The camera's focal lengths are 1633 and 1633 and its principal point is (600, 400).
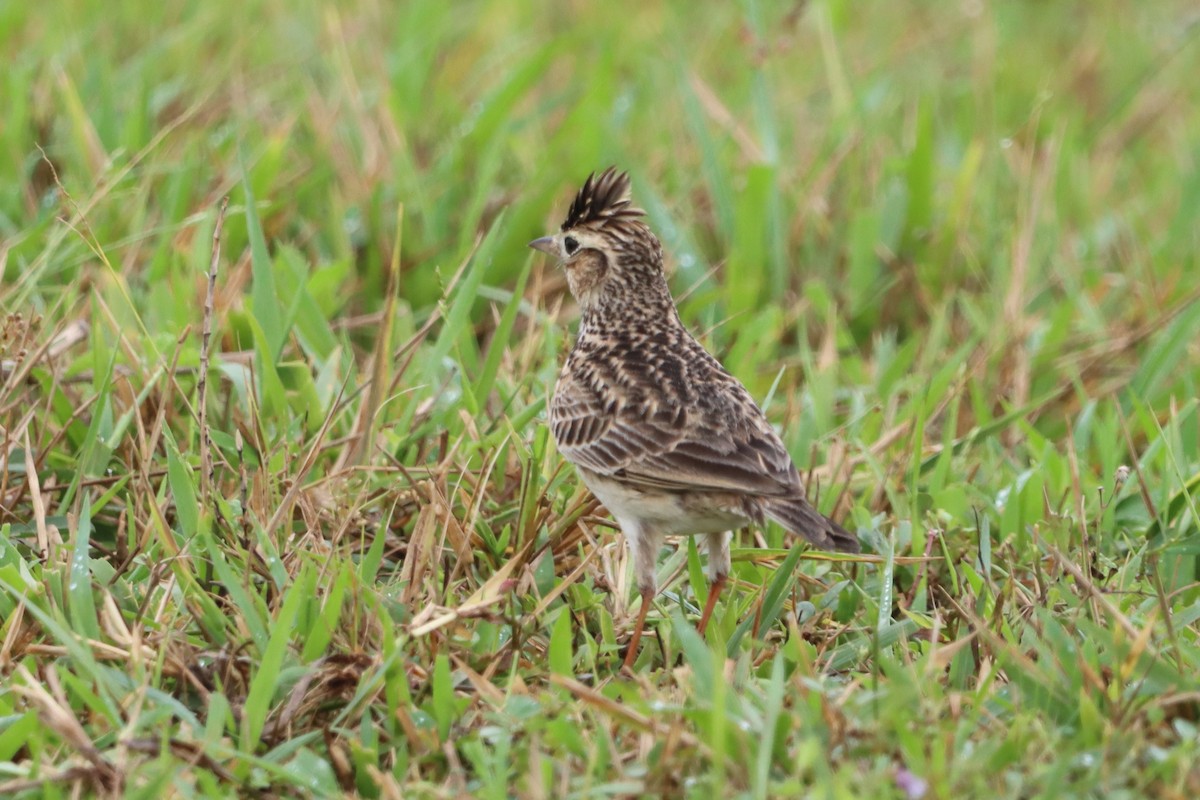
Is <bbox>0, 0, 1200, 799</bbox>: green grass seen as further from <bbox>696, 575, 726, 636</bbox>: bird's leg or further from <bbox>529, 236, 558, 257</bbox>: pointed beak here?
<bbox>529, 236, 558, 257</bbox>: pointed beak

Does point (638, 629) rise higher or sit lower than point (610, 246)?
lower

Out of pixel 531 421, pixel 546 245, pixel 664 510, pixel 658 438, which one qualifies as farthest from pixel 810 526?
pixel 546 245

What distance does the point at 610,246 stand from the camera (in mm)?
5109

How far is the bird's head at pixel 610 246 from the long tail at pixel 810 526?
1.26m

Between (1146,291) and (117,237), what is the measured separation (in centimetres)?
413

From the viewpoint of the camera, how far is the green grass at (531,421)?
3469 mm

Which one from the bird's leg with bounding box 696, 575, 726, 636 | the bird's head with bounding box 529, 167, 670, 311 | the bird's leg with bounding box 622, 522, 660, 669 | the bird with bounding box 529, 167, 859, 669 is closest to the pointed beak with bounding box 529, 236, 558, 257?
the bird's head with bounding box 529, 167, 670, 311

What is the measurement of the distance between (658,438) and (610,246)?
100 centimetres

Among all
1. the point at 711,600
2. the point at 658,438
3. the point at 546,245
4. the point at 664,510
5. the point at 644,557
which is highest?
the point at 546,245

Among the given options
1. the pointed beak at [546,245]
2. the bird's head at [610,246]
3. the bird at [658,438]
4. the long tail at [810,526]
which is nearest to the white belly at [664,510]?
the bird at [658,438]

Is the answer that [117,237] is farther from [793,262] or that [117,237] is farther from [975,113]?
[975,113]

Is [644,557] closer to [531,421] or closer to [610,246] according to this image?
[531,421]

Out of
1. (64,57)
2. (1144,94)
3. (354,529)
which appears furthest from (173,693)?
(1144,94)

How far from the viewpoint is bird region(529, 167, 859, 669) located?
408 cm
